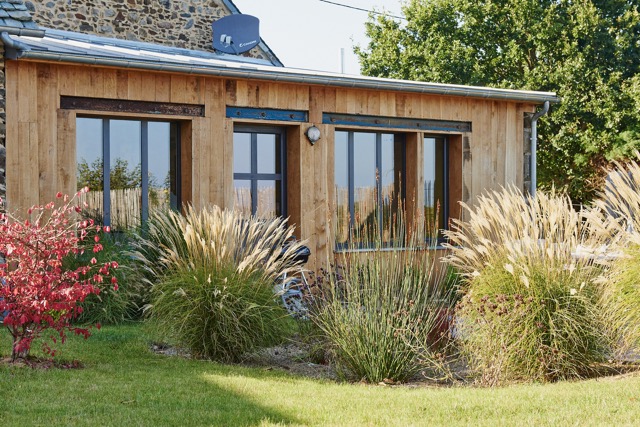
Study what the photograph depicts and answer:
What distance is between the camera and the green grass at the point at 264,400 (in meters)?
4.86

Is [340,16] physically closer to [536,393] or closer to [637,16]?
[637,16]

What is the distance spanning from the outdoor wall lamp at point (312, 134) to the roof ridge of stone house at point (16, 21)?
3.66 meters

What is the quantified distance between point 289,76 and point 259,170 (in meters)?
1.34

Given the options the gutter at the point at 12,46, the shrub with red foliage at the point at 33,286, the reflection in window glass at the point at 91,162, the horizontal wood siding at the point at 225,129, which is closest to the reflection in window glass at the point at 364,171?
the horizontal wood siding at the point at 225,129

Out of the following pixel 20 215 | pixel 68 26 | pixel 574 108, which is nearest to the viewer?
pixel 20 215

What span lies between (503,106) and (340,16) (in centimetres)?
1749

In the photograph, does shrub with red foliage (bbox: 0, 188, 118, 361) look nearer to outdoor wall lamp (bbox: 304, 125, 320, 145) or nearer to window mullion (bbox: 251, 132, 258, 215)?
window mullion (bbox: 251, 132, 258, 215)

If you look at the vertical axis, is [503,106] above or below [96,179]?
above

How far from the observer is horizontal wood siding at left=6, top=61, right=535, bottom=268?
9398 mm

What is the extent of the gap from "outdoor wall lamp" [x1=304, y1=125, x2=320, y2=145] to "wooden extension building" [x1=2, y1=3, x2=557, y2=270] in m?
0.02

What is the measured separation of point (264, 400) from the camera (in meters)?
5.36

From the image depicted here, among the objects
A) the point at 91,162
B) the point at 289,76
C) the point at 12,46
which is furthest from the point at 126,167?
the point at 289,76

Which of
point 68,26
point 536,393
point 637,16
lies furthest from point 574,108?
point 536,393

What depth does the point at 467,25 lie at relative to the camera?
25.9 m
